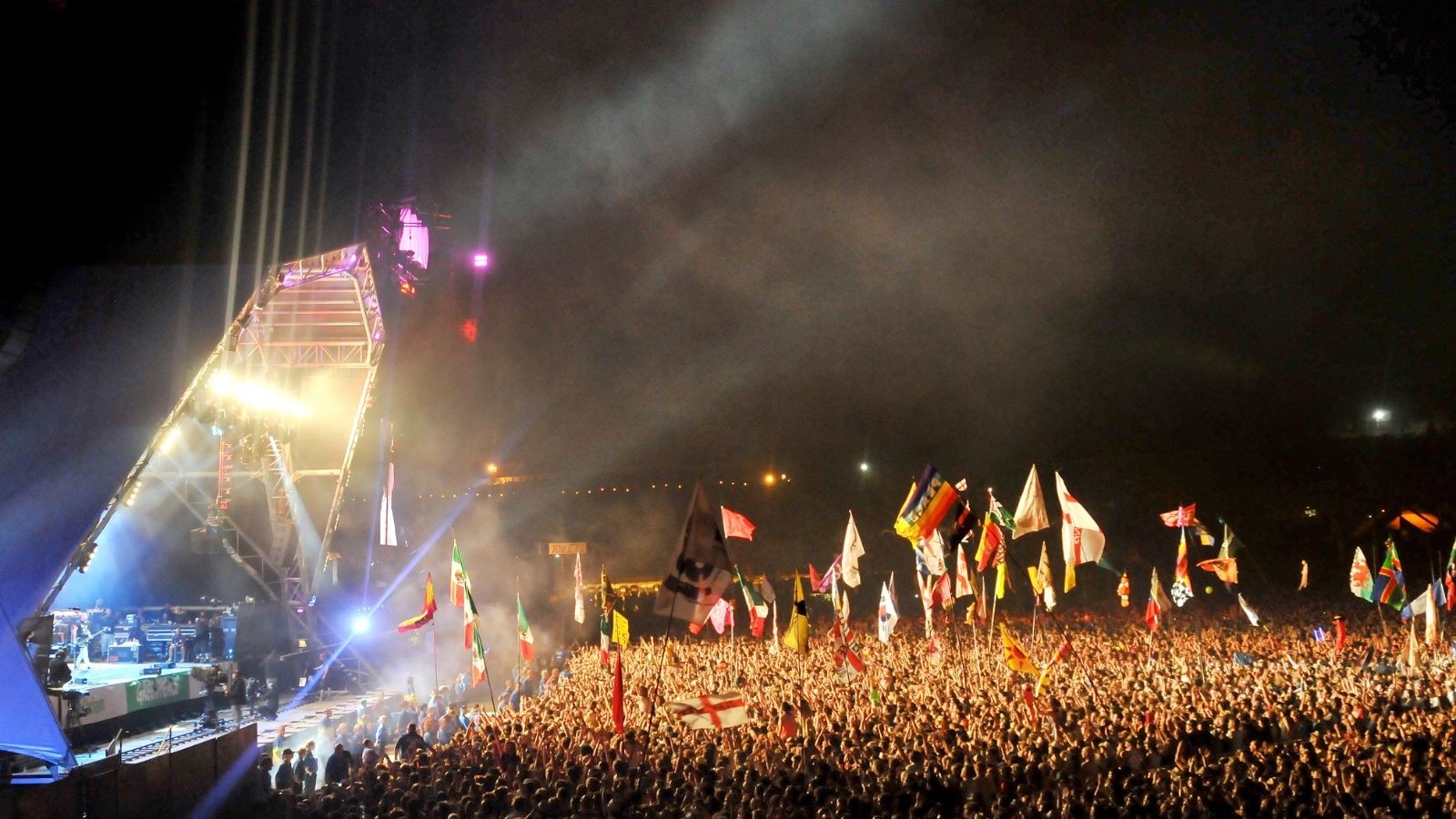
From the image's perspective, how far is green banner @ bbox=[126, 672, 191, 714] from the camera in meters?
13.9

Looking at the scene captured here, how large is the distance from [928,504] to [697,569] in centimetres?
361

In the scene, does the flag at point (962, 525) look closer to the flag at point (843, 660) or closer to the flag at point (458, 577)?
the flag at point (843, 660)

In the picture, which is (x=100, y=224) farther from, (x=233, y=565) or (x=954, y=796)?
(x=233, y=565)

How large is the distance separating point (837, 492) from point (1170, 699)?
33.2 metres

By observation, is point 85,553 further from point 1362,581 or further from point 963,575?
point 1362,581

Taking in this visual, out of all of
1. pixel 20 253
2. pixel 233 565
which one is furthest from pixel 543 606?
pixel 20 253

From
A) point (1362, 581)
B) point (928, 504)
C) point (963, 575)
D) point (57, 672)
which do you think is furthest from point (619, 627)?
point (1362, 581)

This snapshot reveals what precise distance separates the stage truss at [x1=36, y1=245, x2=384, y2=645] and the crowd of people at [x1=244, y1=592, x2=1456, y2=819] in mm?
6044

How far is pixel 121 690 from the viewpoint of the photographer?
13.5m

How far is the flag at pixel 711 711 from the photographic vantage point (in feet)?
31.9

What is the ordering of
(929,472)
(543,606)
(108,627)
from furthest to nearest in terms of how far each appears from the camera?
(543,606), (108,627), (929,472)

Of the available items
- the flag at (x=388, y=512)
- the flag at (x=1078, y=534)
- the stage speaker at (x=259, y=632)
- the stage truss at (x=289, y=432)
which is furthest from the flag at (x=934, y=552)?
the stage speaker at (x=259, y=632)

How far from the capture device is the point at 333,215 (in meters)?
13.1

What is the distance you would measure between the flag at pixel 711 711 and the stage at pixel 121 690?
702 centimetres
